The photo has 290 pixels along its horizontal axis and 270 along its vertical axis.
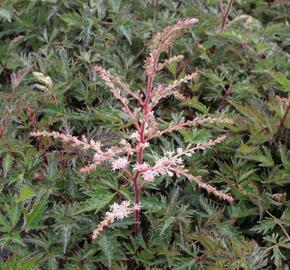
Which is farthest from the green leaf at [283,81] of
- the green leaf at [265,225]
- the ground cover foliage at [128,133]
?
the green leaf at [265,225]

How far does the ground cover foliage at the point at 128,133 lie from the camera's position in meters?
1.76

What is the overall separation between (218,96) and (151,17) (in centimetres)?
64

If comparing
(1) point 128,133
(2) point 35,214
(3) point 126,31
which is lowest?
(2) point 35,214

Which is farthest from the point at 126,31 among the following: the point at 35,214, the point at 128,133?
the point at 35,214

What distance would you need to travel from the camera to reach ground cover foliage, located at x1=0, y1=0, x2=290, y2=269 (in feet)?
5.79

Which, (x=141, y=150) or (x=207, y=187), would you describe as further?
(x=141, y=150)

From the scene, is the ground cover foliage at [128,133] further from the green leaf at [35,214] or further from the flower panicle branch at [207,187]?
the flower panicle branch at [207,187]

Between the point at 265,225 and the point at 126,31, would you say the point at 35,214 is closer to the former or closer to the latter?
the point at 265,225

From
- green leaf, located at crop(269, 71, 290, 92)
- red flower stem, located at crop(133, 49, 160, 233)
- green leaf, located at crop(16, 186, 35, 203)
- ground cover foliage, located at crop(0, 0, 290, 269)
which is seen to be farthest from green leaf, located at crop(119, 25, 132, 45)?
green leaf, located at crop(16, 186, 35, 203)

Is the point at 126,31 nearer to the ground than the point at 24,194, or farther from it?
farther from it

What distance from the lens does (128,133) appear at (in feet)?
6.56

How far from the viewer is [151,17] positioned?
2650 mm

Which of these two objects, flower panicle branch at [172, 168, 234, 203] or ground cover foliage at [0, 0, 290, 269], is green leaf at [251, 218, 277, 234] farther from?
flower panicle branch at [172, 168, 234, 203]

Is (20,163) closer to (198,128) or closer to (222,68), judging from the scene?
(198,128)
